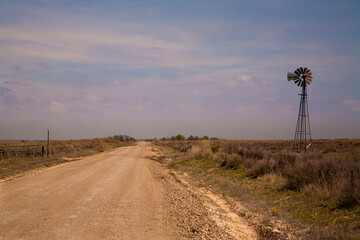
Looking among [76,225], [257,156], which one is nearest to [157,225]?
[76,225]

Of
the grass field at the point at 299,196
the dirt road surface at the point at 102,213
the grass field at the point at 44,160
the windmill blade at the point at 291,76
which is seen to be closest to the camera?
the dirt road surface at the point at 102,213

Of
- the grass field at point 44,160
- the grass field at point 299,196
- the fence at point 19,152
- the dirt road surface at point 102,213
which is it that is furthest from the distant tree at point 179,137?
the dirt road surface at point 102,213

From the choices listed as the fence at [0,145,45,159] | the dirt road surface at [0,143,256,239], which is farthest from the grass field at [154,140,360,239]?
the fence at [0,145,45,159]

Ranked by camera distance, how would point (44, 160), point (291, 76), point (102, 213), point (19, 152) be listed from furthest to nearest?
point (291, 76)
point (19, 152)
point (44, 160)
point (102, 213)

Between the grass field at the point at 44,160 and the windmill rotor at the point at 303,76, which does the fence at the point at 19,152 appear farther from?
the windmill rotor at the point at 303,76

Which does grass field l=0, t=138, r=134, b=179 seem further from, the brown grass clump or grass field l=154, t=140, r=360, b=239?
the brown grass clump

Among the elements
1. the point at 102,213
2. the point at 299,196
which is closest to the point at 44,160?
the point at 102,213

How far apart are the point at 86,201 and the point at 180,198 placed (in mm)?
3368

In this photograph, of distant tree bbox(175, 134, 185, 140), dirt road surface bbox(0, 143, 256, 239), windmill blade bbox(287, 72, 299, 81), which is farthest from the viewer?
distant tree bbox(175, 134, 185, 140)

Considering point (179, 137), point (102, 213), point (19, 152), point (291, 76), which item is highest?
point (291, 76)

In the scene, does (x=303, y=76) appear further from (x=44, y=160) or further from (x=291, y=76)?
(x=44, y=160)

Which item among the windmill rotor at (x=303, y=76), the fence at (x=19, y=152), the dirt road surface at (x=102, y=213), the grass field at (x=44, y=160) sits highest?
the windmill rotor at (x=303, y=76)

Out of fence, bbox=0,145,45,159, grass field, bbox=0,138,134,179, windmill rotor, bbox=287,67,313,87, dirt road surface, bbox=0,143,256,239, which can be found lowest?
grass field, bbox=0,138,134,179

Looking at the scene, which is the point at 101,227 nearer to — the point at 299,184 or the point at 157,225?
the point at 157,225
